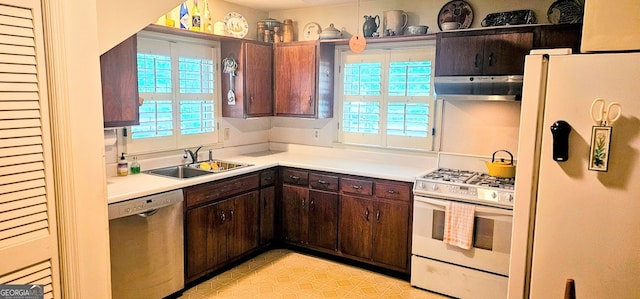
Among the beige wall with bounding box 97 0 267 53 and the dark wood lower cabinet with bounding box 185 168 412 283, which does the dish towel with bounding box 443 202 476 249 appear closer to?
the dark wood lower cabinet with bounding box 185 168 412 283

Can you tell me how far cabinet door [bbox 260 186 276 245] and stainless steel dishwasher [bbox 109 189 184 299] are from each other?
3.16 feet

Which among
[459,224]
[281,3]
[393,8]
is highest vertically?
[281,3]

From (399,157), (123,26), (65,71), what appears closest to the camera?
(65,71)

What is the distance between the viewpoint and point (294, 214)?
4078 millimetres

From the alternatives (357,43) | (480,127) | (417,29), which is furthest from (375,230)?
(417,29)

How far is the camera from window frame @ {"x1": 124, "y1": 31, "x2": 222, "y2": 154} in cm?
349

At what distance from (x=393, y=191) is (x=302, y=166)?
925 mm

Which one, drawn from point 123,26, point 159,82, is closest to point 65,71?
point 123,26

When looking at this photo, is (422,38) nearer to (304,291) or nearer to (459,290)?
(459,290)

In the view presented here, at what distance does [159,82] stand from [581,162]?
321cm

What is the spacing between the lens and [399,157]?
406 cm

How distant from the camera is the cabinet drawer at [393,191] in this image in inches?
135

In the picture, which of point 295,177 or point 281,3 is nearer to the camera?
point 295,177

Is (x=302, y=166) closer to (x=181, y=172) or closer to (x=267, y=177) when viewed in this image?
(x=267, y=177)
